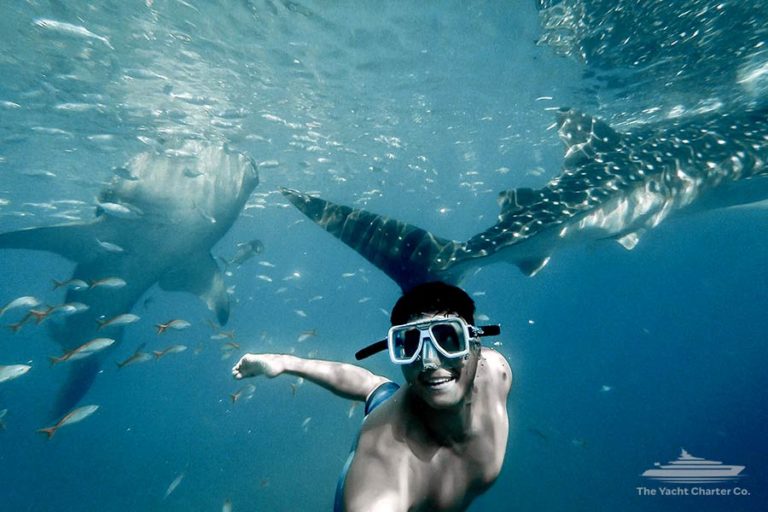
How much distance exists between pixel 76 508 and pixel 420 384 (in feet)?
106

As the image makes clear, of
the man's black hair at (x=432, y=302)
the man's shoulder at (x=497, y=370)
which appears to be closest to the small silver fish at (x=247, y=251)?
the man's shoulder at (x=497, y=370)

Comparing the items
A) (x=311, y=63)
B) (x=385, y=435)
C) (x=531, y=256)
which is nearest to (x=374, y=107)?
(x=311, y=63)

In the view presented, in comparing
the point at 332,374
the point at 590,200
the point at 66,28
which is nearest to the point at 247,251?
the point at 66,28

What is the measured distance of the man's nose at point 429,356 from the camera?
2172 millimetres

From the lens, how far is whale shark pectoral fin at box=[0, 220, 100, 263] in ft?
32.1

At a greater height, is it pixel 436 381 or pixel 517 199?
pixel 517 199

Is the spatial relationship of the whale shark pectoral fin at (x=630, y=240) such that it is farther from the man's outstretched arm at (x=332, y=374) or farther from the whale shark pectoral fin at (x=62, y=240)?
the whale shark pectoral fin at (x=62, y=240)

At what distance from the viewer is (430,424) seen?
2510 millimetres

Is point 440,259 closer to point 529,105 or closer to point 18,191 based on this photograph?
point 529,105

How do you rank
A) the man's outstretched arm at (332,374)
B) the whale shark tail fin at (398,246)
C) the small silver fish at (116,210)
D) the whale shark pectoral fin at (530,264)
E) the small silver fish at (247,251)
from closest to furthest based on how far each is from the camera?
the man's outstretched arm at (332,374) → the whale shark tail fin at (398,246) → the whale shark pectoral fin at (530,264) → the small silver fish at (116,210) → the small silver fish at (247,251)

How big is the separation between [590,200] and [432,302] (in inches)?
209

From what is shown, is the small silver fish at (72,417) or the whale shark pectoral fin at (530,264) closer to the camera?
the whale shark pectoral fin at (530,264)

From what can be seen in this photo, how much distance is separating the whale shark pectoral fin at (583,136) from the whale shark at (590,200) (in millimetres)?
23

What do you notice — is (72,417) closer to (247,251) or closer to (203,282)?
(203,282)
